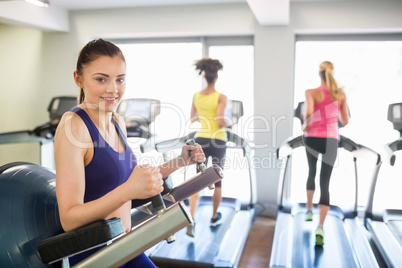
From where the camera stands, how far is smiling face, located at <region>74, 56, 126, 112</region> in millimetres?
1031

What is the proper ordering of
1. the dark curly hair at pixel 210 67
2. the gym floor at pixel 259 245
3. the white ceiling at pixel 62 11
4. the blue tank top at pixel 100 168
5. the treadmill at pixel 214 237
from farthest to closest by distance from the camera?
the white ceiling at pixel 62 11, the dark curly hair at pixel 210 67, the gym floor at pixel 259 245, the treadmill at pixel 214 237, the blue tank top at pixel 100 168

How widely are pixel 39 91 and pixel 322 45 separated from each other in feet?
10.9

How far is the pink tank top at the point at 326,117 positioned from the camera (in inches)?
112

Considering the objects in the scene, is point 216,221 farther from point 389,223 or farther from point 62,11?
point 62,11

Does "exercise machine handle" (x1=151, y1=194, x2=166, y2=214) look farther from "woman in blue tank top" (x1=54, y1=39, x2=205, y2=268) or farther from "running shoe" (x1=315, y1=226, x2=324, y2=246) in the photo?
"running shoe" (x1=315, y1=226, x2=324, y2=246)

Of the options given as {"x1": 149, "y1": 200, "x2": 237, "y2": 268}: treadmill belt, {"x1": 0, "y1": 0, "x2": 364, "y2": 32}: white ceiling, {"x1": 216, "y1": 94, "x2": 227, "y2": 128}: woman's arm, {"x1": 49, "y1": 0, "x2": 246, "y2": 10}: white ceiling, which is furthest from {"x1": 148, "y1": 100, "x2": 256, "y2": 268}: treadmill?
{"x1": 49, "y1": 0, "x2": 246, "y2": 10}: white ceiling

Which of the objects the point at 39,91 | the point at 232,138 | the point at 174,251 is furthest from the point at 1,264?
the point at 39,91

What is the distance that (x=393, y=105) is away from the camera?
3182 mm

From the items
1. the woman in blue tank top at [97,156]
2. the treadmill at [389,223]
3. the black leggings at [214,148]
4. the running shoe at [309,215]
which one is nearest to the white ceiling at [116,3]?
the black leggings at [214,148]

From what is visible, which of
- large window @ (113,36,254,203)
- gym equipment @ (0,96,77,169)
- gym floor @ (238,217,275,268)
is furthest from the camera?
large window @ (113,36,254,203)

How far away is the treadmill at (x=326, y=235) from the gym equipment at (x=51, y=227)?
1.78 meters

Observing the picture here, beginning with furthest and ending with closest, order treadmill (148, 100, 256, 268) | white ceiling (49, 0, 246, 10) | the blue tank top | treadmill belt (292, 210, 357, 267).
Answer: white ceiling (49, 0, 246, 10) < treadmill (148, 100, 256, 268) < treadmill belt (292, 210, 357, 267) < the blue tank top

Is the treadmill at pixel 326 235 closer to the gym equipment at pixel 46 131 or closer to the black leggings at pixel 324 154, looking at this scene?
the black leggings at pixel 324 154

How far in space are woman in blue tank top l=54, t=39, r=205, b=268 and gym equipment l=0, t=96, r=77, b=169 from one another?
300cm
